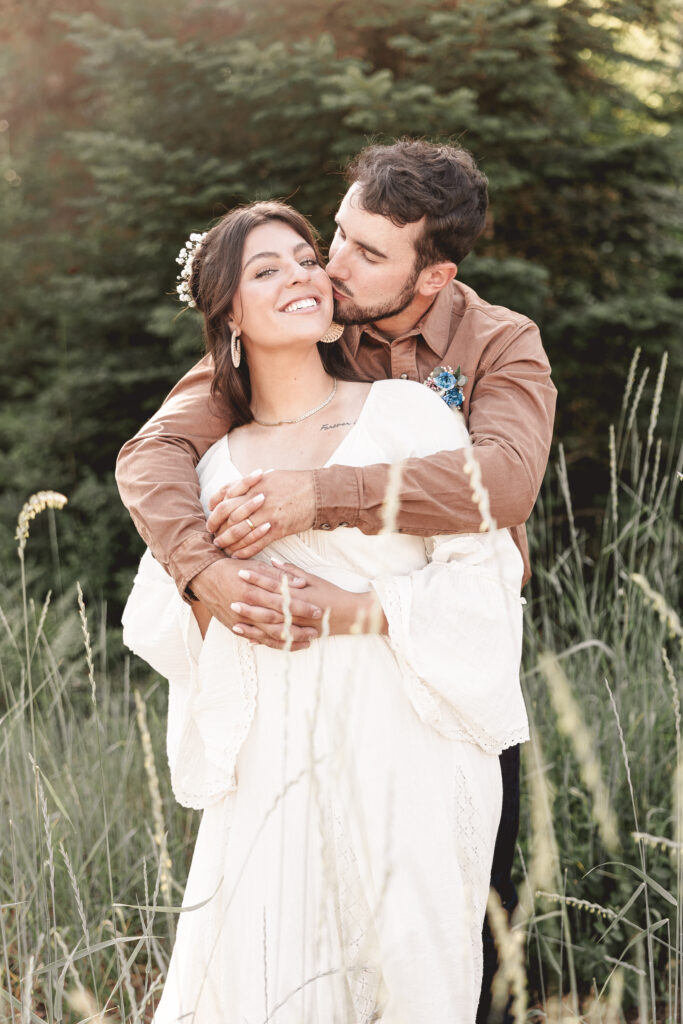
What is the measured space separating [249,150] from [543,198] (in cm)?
155

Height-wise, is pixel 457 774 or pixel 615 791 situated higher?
pixel 457 774

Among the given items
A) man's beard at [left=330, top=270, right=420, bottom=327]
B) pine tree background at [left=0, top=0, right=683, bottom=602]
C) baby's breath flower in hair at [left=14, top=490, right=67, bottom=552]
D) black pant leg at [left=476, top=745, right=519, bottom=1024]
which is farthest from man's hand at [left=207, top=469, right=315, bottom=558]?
pine tree background at [left=0, top=0, right=683, bottom=602]

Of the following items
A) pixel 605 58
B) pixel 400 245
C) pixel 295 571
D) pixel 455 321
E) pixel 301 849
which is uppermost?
pixel 605 58

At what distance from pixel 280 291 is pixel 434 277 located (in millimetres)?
481

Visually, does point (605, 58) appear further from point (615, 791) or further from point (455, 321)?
point (615, 791)

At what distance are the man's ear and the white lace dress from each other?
1.60ft

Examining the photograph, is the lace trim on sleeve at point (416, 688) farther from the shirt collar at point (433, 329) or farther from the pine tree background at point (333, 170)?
the pine tree background at point (333, 170)

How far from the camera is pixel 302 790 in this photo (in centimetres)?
193

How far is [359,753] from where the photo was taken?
76.9 inches

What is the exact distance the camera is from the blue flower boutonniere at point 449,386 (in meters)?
2.35

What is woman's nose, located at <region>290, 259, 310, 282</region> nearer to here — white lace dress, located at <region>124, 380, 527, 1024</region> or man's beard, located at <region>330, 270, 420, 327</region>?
man's beard, located at <region>330, 270, 420, 327</region>

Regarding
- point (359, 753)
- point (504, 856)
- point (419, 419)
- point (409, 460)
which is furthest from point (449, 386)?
point (504, 856)

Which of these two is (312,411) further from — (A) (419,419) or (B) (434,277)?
(B) (434,277)

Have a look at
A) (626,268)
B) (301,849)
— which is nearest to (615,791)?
(301,849)
